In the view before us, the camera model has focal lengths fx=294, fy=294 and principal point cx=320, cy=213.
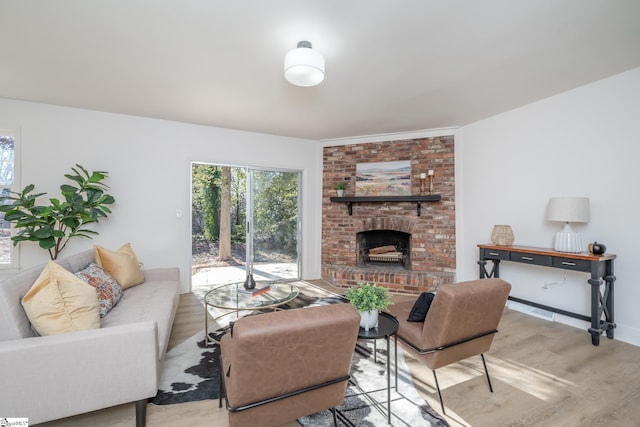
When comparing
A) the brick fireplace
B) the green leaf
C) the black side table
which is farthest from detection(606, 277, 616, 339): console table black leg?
the green leaf

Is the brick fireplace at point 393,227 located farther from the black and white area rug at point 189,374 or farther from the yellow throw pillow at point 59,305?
the yellow throw pillow at point 59,305

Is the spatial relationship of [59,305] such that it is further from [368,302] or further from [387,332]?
[387,332]

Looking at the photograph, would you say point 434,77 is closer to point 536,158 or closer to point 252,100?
point 536,158

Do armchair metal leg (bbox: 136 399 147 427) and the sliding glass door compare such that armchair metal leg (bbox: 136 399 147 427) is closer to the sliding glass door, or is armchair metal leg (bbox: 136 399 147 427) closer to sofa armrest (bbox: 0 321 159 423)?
sofa armrest (bbox: 0 321 159 423)

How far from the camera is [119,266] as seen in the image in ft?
9.75

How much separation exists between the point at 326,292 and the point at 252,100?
2833mm

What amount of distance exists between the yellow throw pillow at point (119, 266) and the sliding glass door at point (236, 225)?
59.5 inches

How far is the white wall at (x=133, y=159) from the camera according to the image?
11.9 ft

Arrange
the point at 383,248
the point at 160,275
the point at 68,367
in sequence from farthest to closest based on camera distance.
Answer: the point at 383,248
the point at 160,275
the point at 68,367

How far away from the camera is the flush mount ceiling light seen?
2.10 meters

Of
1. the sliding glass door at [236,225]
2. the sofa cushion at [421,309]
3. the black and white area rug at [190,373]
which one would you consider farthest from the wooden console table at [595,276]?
the sliding glass door at [236,225]

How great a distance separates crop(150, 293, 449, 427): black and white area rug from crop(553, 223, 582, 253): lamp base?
6.67ft

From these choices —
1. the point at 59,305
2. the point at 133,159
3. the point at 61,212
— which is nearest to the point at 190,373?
the point at 59,305

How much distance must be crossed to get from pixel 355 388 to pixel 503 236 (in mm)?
2707
